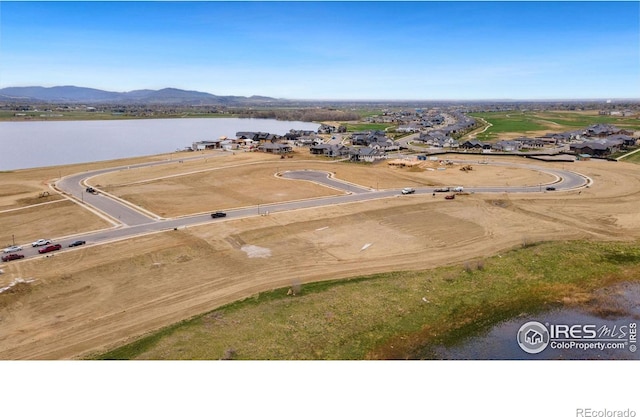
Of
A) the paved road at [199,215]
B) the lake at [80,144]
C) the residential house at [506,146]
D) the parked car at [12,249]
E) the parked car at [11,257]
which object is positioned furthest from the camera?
the residential house at [506,146]

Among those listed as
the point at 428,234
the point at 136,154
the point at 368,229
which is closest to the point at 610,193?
the point at 428,234

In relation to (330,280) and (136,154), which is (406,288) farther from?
(136,154)

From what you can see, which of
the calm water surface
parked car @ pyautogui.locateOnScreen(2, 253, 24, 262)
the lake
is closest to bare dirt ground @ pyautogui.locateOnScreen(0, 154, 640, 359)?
parked car @ pyautogui.locateOnScreen(2, 253, 24, 262)

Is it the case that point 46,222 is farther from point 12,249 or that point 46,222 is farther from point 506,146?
point 506,146

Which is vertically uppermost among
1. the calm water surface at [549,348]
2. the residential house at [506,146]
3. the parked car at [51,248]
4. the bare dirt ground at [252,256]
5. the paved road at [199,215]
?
the residential house at [506,146]

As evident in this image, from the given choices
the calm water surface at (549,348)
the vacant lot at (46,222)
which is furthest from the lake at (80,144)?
the calm water surface at (549,348)

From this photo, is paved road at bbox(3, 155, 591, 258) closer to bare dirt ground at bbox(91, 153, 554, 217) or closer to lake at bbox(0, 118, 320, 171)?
bare dirt ground at bbox(91, 153, 554, 217)

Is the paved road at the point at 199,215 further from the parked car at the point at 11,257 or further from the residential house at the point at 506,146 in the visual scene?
the residential house at the point at 506,146
